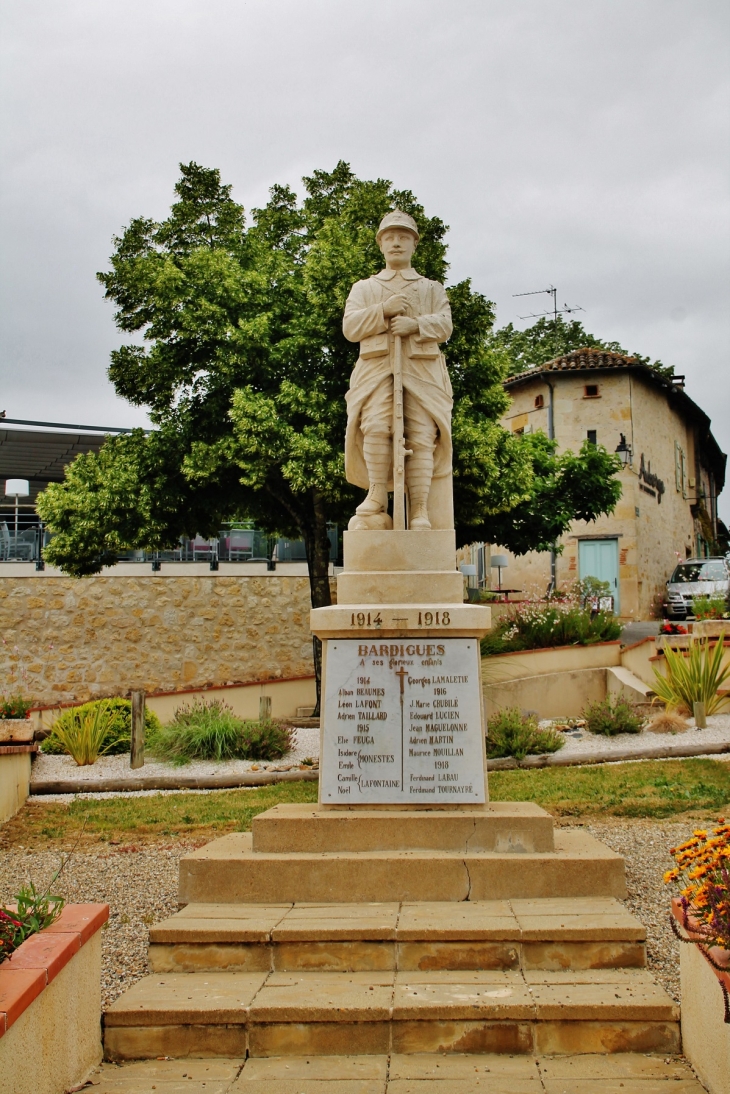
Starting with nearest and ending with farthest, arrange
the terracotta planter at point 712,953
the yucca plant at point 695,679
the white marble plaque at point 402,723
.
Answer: the terracotta planter at point 712,953, the white marble plaque at point 402,723, the yucca plant at point 695,679

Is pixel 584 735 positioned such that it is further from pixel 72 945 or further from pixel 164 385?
pixel 72 945

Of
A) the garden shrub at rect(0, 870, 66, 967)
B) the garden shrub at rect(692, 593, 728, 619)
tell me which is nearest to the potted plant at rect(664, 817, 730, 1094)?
the garden shrub at rect(0, 870, 66, 967)

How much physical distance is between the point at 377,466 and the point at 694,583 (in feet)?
59.5

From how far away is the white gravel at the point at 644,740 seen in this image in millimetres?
10789

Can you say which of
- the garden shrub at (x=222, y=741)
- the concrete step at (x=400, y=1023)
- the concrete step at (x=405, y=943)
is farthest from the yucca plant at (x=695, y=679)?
the concrete step at (x=400, y=1023)

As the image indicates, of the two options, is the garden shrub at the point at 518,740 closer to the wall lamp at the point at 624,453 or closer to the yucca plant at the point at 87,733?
the yucca plant at the point at 87,733

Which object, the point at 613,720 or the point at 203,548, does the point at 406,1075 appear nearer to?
the point at 613,720

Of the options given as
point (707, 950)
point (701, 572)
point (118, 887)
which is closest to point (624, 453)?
point (701, 572)

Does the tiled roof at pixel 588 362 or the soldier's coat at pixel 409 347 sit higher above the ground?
the tiled roof at pixel 588 362

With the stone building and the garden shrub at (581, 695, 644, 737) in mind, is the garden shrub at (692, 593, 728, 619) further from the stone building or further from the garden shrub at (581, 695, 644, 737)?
the stone building

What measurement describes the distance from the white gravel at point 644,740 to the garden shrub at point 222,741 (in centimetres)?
345

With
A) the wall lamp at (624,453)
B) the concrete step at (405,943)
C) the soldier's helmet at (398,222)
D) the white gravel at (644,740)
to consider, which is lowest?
the white gravel at (644,740)

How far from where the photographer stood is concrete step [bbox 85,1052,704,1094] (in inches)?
135

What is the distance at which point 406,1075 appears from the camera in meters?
3.54
